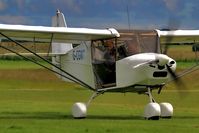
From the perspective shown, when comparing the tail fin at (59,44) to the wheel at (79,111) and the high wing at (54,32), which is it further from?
the wheel at (79,111)

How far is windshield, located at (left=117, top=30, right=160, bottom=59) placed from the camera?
21625 mm

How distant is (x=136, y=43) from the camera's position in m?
21.7

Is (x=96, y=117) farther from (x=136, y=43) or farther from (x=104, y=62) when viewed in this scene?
(x=136, y=43)

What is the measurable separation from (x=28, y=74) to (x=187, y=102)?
27.6 m

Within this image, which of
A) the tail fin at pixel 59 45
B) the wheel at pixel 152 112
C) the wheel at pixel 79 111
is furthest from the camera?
the tail fin at pixel 59 45

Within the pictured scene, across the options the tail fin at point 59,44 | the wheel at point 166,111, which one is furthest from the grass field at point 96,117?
the tail fin at point 59,44

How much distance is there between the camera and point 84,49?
2358 cm

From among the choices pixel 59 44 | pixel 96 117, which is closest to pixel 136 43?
pixel 96 117

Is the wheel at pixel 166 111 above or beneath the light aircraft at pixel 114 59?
beneath

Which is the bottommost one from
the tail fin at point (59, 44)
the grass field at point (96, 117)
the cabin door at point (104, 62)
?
the grass field at point (96, 117)

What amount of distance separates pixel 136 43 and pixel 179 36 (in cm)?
419

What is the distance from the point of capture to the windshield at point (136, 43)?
851 inches

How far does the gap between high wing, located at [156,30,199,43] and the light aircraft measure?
0.14 feet
